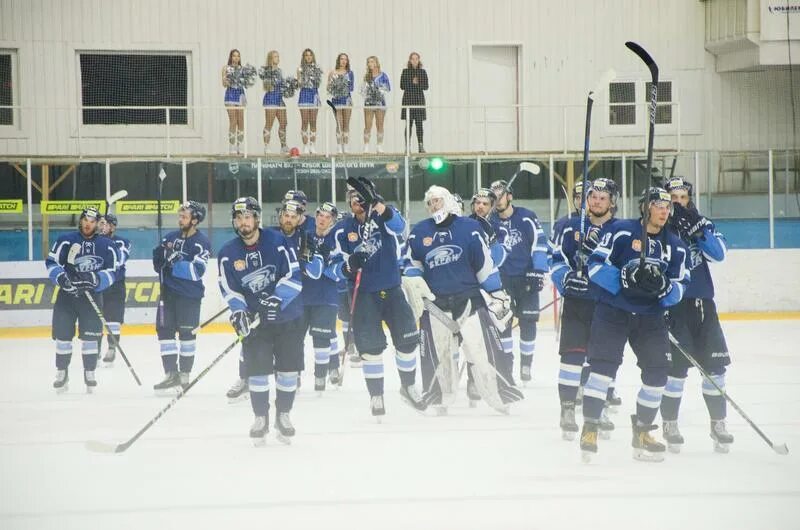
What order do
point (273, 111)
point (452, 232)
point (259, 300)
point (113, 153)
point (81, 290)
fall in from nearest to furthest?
1. point (259, 300)
2. point (452, 232)
3. point (81, 290)
4. point (273, 111)
5. point (113, 153)

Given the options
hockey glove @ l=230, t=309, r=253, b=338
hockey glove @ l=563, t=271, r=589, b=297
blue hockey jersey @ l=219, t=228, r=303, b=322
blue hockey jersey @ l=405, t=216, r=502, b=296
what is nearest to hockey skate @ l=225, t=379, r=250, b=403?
blue hockey jersey @ l=405, t=216, r=502, b=296

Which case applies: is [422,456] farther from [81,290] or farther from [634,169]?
[634,169]

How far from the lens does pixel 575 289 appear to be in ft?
24.4

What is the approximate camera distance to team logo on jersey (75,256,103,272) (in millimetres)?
10070

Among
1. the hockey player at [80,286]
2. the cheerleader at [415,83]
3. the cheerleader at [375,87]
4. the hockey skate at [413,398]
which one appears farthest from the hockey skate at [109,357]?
the cheerleader at [415,83]

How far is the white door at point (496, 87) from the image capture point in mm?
20953

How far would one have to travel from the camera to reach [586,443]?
6527mm

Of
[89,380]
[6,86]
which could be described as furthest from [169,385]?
[6,86]

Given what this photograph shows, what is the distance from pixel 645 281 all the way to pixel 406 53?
15.0 meters

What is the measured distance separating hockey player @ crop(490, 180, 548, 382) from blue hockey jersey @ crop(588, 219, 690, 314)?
10.9 ft

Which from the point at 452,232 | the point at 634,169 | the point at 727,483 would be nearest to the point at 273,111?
the point at 634,169

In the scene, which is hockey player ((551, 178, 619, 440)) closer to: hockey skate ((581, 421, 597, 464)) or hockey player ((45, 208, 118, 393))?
hockey skate ((581, 421, 597, 464))

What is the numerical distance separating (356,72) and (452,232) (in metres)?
Result: 12.7

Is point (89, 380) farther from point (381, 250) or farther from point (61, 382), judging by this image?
point (381, 250)
